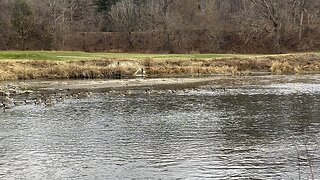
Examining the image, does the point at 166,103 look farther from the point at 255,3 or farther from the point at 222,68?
the point at 255,3

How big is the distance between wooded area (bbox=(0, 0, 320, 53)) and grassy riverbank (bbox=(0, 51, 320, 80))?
61.5 feet

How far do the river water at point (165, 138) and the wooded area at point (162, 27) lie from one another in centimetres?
4340

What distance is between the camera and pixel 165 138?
19.4m

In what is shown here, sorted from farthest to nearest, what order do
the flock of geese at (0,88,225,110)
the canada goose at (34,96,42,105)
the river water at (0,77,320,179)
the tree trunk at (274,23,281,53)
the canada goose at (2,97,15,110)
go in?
the tree trunk at (274,23,281,53)
the canada goose at (34,96,42,105)
the flock of geese at (0,88,225,110)
the canada goose at (2,97,15,110)
the river water at (0,77,320,179)

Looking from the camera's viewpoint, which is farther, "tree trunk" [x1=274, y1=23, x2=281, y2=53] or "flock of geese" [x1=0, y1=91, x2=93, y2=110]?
"tree trunk" [x1=274, y1=23, x2=281, y2=53]

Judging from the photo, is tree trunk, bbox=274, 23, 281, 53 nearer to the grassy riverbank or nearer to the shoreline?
the grassy riverbank

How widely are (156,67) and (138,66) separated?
1.77 meters

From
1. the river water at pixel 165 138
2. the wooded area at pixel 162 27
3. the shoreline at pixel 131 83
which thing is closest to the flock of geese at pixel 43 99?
the river water at pixel 165 138

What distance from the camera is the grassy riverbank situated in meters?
47.5

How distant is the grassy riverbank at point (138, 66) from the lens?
47.5 metres

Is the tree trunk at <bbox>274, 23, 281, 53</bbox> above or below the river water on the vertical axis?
above

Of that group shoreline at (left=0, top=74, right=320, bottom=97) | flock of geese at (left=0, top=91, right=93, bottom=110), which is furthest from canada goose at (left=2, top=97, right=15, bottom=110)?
shoreline at (left=0, top=74, right=320, bottom=97)

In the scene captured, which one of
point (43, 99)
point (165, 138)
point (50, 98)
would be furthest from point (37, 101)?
point (165, 138)

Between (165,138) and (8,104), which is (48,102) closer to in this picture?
(8,104)
